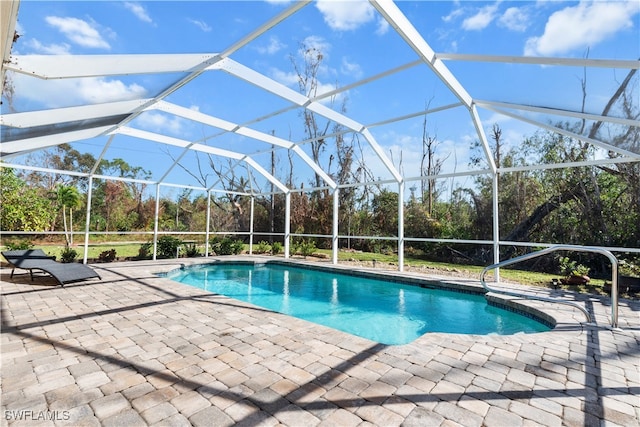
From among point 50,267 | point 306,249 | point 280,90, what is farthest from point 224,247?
point 280,90

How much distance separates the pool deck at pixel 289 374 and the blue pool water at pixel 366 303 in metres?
1.48

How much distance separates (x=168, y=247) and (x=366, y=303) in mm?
8323

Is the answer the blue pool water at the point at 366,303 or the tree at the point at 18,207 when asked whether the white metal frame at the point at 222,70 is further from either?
the tree at the point at 18,207

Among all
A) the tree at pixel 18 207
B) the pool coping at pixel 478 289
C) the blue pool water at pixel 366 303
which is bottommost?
the blue pool water at pixel 366 303

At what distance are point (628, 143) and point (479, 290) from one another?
3863 mm

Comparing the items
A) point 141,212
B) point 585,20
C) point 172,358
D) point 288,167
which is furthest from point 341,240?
point 172,358

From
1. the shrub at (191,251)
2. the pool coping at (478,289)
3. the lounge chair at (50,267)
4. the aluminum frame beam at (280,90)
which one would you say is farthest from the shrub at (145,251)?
the aluminum frame beam at (280,90)

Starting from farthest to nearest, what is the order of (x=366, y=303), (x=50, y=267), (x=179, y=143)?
(x=179, y=143) < (x=366, y=303) < (x=50, y=267)

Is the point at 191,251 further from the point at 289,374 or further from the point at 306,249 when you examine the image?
the point at 289,374

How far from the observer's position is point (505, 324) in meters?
5.57

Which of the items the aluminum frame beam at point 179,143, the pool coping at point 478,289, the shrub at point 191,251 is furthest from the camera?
the shrub at point 191,251

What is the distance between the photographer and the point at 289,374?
112 inches

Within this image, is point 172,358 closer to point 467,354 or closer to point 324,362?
point 324,362

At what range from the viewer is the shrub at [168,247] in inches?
469
